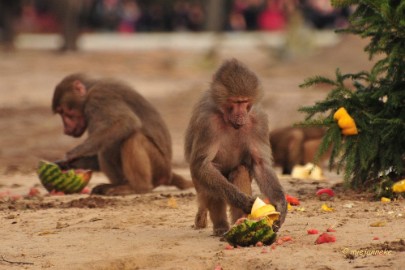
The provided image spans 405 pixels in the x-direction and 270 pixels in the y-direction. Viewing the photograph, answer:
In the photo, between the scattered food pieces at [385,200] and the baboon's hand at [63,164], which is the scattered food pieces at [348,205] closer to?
the scattered food pieces at [385,200]

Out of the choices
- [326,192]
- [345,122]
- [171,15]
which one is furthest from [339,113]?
[171,15]

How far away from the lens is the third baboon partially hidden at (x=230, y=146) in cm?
835

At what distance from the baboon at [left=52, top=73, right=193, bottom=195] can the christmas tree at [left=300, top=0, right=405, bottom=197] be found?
2141 millimetres

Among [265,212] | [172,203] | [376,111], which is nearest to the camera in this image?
[265,212]

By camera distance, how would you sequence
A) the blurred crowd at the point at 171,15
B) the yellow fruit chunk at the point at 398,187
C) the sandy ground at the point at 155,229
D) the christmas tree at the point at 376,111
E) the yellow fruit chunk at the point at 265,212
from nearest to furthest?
the sandy ground at the point at 155,229
the yellow fruit chunk at the point at 265,212
the yellow fruit chunk at the point at 398,187
the christmas tree at the point at 376,111
the blurred crowd at the point at 171,15

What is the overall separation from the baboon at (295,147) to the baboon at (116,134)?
252 centimetres

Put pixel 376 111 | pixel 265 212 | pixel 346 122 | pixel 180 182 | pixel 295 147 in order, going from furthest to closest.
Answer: pixel 295 147, pixel 180 182, pixel 376 111, pixel 346 122, pixel 265 212

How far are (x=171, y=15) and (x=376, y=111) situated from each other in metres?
30.5

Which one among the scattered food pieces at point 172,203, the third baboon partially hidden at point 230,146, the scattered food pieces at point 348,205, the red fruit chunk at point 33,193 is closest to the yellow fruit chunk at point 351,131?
the scattered food pieces at point 348,205

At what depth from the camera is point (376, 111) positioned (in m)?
10.1

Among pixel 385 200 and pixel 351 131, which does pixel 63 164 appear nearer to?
pixel 351 131

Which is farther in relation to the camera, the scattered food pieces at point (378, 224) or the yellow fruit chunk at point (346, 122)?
the yellow fruit chunk at point (346, 122)

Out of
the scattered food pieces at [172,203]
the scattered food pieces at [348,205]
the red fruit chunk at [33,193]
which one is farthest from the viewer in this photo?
the red fruit chunk at [33,193]

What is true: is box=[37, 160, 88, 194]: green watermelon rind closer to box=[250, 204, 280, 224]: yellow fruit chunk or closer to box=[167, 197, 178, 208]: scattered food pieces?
box=[167, 197, 178, 208]: scattered food pieces
